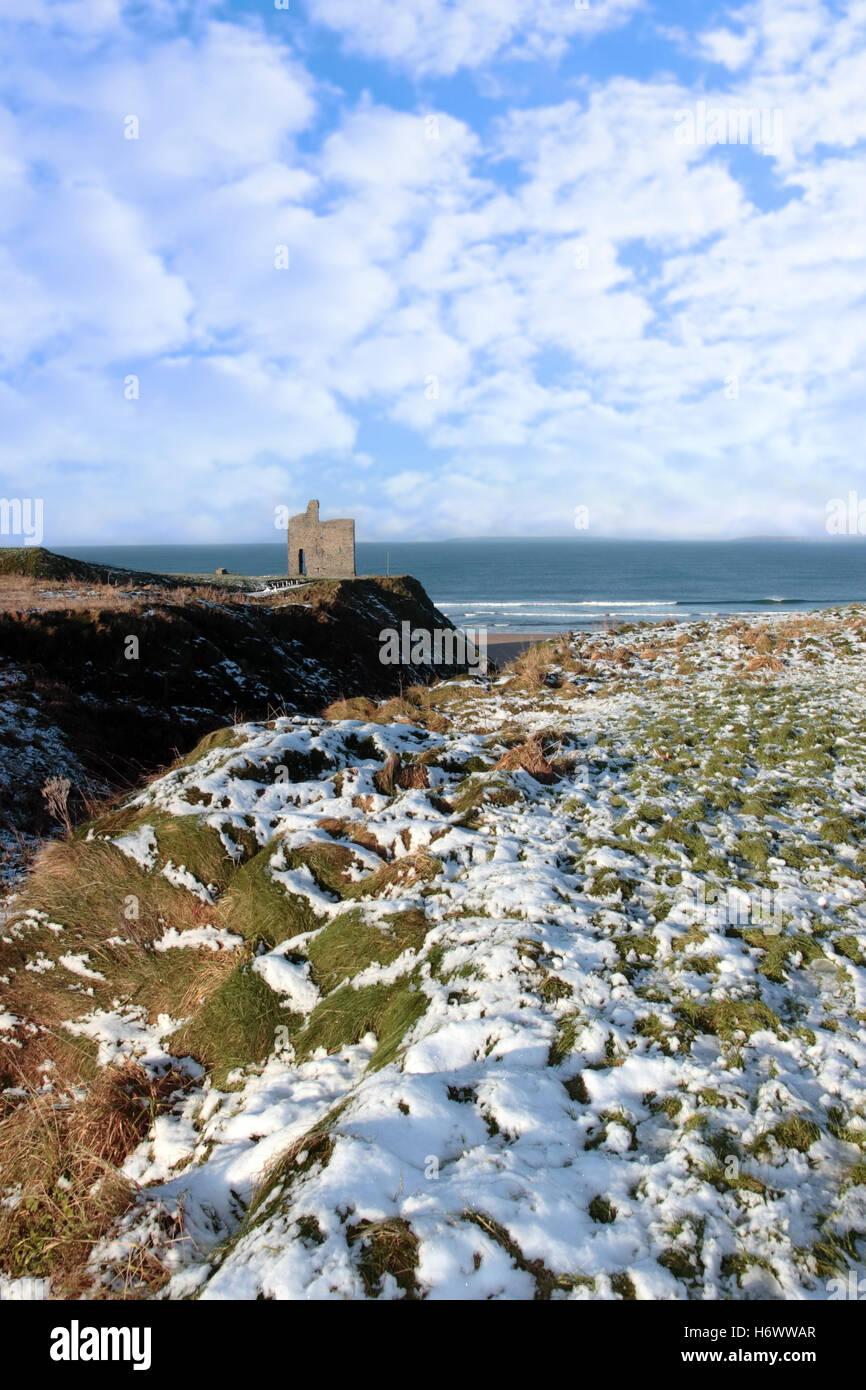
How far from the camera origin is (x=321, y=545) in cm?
4534

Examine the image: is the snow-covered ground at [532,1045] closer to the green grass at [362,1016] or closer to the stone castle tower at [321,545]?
the green grass at [362,1016]

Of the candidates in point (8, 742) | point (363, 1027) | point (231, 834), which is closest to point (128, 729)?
point (8, 742)

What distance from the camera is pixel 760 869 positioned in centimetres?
595

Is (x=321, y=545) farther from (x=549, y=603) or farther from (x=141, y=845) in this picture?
(x=549, y=603)

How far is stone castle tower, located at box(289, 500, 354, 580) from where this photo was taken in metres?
44.8

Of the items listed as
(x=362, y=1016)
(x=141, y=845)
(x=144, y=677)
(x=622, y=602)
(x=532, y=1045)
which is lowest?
(x=362, y=1016)

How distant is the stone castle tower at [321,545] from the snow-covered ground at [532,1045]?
3819cm

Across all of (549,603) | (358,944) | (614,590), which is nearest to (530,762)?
(358,944)

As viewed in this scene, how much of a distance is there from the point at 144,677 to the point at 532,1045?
14.5 m

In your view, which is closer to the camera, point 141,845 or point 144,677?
point 141,845

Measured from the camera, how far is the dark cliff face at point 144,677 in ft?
37.5

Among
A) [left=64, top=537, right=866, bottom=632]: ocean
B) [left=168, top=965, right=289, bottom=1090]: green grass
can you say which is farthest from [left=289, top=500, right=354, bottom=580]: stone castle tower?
[left=168, top=965, right=289, bottom=1090]: green grass
